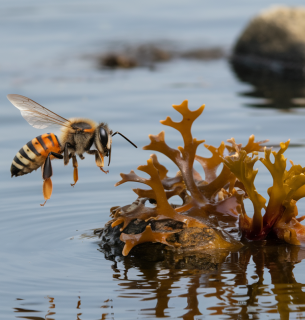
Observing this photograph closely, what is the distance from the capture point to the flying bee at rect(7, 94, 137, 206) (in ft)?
14.2

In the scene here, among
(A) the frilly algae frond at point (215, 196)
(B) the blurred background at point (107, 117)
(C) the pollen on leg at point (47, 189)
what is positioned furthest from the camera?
(C) the pollen on leg at point (47, 189)

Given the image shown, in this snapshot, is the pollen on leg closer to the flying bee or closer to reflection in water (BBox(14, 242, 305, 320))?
the flying bee

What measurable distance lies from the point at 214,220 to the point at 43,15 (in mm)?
16372

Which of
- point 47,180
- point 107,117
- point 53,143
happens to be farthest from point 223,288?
point 107,117

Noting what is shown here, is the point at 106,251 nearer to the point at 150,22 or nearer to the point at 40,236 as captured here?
the point at 40,236

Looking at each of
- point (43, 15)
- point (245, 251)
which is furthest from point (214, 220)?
point (43, 15)

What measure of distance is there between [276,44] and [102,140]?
30.3 ft

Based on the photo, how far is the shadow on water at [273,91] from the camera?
9742mm

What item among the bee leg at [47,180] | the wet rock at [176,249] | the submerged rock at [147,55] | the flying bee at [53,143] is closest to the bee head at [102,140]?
the flying bee at [53,143]

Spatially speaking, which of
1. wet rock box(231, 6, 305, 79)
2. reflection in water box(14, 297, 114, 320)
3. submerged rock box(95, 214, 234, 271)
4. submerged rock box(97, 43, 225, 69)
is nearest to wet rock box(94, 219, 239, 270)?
submerged rock box(95, 214, 234, 271)

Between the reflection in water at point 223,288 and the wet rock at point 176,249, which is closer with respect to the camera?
the reflection in water at point 223,288

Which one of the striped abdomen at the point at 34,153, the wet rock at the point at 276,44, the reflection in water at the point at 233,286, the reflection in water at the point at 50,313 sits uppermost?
the wet rock at the point at 276,44

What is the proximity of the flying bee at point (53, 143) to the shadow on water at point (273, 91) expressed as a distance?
5.50 m

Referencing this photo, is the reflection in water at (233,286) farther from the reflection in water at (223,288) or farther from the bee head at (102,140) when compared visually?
the bee head at (102,140)
